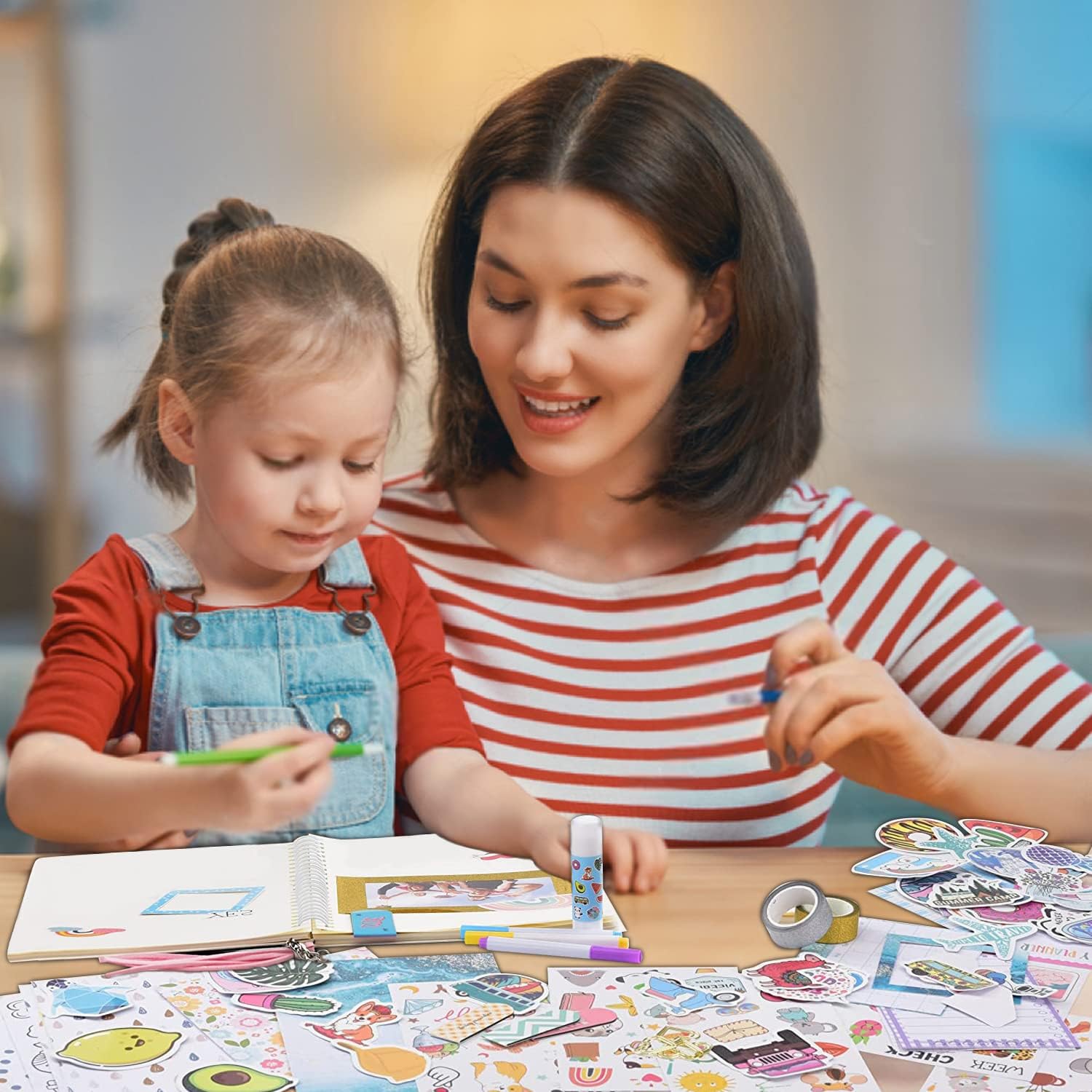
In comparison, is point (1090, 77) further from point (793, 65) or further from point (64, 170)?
point (64, 170)

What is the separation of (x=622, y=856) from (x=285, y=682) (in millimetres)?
255

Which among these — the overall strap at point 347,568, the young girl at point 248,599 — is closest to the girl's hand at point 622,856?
the young girl at point 248,599

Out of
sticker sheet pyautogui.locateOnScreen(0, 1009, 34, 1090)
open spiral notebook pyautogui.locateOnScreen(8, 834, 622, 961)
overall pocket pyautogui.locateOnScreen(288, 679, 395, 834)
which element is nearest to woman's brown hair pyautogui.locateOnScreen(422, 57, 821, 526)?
overall pocket pyautogui.locateOnScreen(288, 679, 395, 834)

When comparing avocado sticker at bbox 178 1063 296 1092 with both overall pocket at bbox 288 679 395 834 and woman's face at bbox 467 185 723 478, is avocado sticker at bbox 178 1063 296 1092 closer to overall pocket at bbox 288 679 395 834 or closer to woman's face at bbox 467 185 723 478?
overall pocket at bbox 288 679 395 834

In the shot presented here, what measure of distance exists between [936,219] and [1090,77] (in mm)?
196

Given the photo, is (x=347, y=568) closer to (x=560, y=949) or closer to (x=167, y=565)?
(x=167, y=565)

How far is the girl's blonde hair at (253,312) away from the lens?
93 centimetres

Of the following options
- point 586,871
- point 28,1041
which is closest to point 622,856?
point 586,871

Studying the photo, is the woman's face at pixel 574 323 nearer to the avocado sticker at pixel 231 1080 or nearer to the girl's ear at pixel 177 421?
the girl's ear at pixel 177 421

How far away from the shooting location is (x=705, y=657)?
45.1 inches

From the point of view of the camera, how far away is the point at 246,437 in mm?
935

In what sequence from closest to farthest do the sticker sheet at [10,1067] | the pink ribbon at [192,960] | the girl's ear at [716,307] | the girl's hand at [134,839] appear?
the sticker sheet at [10,1067]
the pink ribbon at [192,960]
the girl's hand at [134,839]
the girl's ear at [716,307]

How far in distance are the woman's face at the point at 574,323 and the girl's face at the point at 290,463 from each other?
0.12m

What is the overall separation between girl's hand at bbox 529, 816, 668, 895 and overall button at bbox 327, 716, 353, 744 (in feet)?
0.50
